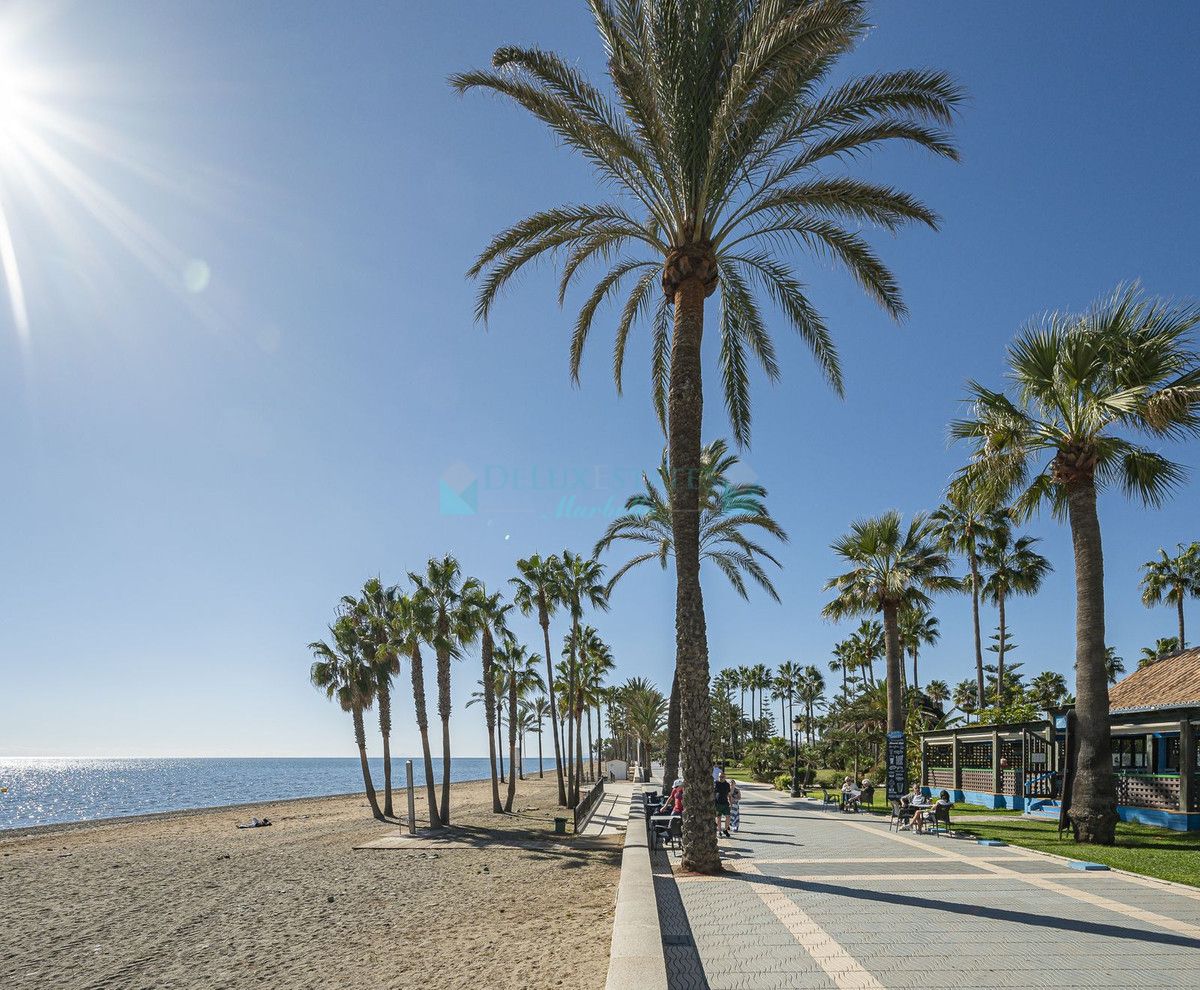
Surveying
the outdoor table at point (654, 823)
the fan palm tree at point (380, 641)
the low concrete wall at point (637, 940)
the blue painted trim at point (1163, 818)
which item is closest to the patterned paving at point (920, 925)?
the low concrete wall at point (637, 940)

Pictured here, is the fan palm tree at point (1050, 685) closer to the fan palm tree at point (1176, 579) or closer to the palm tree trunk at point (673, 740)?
the fan palm tree at point (1176, 579)

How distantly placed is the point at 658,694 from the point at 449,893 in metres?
52.1

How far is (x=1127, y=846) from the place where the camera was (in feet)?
53.3

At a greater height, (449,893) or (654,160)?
(654,160)

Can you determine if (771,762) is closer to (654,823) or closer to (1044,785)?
(1044,785)

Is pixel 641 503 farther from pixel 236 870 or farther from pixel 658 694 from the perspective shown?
pixel 658 694

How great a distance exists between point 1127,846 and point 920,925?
36.2ft

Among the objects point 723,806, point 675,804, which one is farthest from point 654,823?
point 723,806

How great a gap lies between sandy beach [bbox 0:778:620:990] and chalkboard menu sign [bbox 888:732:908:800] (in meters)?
9.46

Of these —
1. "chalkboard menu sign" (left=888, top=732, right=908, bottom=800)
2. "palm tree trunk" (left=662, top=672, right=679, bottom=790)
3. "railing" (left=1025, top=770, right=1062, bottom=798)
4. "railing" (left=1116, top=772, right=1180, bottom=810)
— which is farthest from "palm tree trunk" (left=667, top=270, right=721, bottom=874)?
"railing" (left=1025, top=770, right=1062, bottom=798)

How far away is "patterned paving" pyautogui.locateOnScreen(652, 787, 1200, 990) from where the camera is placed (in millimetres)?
6844

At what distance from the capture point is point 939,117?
1212cm

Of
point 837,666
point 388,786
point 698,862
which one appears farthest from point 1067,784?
point 837,666

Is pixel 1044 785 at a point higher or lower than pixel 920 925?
lower
